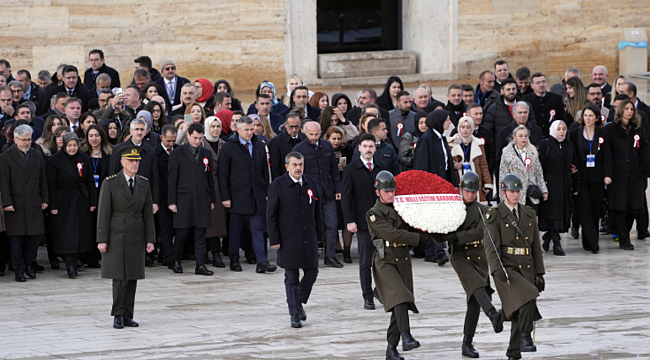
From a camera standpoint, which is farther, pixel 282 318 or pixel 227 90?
pixel 227 90

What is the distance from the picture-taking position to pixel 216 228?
41.5ft

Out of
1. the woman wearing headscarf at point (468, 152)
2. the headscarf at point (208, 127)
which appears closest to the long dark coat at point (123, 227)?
the headscarf at point (208, 127)

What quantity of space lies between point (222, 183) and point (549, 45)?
444 inches

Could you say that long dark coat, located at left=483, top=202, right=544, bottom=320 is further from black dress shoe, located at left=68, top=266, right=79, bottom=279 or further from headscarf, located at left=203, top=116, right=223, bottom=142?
black dress shoe, located at left=68, top=266, right=79, bottom=279

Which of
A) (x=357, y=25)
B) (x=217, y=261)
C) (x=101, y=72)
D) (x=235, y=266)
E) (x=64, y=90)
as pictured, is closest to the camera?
(x=235, y=266)

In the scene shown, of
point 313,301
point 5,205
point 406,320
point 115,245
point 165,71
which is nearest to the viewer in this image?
point 406,320

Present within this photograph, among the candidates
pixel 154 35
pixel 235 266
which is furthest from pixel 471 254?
pixel 154 35

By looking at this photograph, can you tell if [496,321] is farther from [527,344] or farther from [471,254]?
[471,254]

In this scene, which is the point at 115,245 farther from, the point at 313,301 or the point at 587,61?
the point at 587,61

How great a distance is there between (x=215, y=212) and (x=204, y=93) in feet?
10.2

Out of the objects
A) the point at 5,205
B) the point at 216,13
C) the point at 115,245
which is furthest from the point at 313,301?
the point at 216,13

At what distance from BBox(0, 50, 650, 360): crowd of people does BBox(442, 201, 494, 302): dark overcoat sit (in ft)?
6.95

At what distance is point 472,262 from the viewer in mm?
8719

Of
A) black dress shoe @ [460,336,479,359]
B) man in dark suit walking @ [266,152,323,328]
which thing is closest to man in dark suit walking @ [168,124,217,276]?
man in dark suit walking @ [266,152,323,328]
